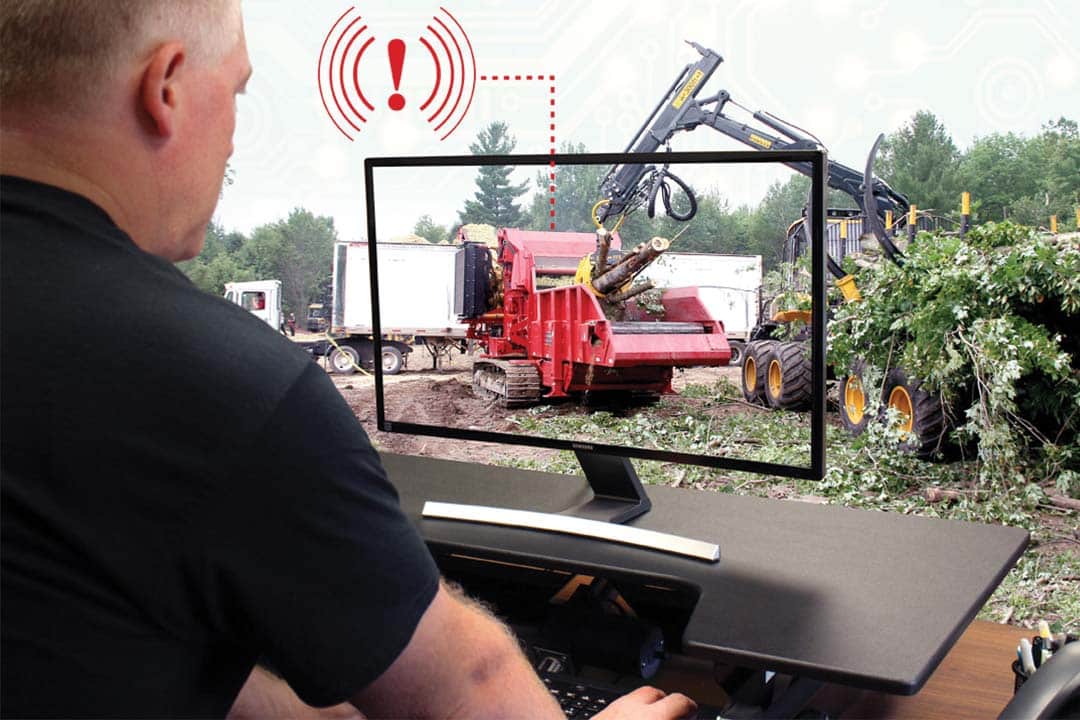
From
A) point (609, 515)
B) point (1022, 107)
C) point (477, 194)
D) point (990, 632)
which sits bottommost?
point (990, 632)

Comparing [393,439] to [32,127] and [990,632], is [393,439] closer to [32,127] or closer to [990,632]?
[990,632]

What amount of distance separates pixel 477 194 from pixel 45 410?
39.5 inches

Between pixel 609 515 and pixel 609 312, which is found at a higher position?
pixel 609 312

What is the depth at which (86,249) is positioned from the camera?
52cm

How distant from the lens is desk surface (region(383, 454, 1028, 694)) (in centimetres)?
89

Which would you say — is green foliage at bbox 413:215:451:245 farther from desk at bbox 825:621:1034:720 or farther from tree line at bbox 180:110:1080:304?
desk at bbox 825:621:1034:720

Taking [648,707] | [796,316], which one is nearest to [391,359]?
[796,316]

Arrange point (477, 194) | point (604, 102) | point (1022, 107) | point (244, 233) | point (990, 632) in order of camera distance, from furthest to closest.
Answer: point (244, 233)
point (604, 102)
point (1022, 107)
point (477, 194)
point (990, 632)

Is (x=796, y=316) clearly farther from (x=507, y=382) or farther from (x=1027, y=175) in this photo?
(x=1027, y=175)

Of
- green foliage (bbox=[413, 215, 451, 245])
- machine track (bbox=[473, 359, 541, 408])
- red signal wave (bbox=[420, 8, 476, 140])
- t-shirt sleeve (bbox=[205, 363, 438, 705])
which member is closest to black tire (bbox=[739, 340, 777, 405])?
machine track (bbox=[473, 359, 541, 408])

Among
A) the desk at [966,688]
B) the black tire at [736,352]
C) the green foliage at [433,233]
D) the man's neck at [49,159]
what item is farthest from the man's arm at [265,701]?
the green foliage at [433,233]

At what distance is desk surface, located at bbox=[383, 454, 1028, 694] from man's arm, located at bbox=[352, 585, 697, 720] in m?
0.29

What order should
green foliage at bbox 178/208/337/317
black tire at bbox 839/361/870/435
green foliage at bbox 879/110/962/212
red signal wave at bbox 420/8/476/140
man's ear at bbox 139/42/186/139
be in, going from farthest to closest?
green foliage at bbox 178/208/337/317, red signal wave at bbox 420/8/476/140, black tire at bbox 839/361/870/435, green foliage at bbox 879/110/962/212, man's ear at bbox 139/42/186/139

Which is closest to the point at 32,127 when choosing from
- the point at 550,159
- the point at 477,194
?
the point at 550,159
